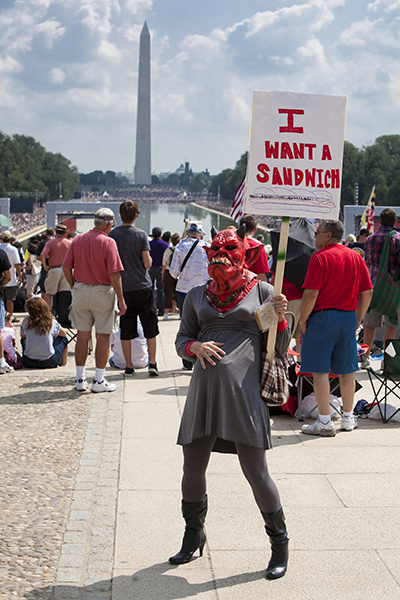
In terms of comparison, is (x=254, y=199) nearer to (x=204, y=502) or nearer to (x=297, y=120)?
(x=297, y=120)

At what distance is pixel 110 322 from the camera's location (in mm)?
7262

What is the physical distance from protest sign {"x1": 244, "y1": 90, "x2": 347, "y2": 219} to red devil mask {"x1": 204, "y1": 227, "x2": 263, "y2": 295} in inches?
13.8

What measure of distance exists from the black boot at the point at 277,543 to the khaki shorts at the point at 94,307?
3.93 metres

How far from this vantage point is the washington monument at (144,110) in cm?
10531

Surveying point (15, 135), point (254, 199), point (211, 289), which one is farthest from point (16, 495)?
point (15, 135)

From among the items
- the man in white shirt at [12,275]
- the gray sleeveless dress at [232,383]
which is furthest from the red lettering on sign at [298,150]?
the man in white shirt at [12,275]

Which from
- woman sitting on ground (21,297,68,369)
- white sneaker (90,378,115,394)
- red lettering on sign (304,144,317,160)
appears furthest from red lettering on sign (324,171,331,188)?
woman sitting on ground (21,297,68,369)

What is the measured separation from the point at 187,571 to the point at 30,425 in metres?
2.91

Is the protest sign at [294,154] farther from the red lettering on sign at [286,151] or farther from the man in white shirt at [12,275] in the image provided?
the man in white shirt at [12,275]

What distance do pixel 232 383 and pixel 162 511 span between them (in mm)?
1417

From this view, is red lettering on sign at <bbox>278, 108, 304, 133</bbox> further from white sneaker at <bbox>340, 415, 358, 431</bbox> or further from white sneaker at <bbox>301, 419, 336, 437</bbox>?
white sneaker at <bbox>340, 415, 358, 431</bbox>

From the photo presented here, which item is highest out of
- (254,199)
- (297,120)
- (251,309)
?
(297,120)

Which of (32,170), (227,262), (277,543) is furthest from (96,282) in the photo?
(32,170)

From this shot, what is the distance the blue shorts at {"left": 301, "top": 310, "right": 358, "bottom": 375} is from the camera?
5773mm
